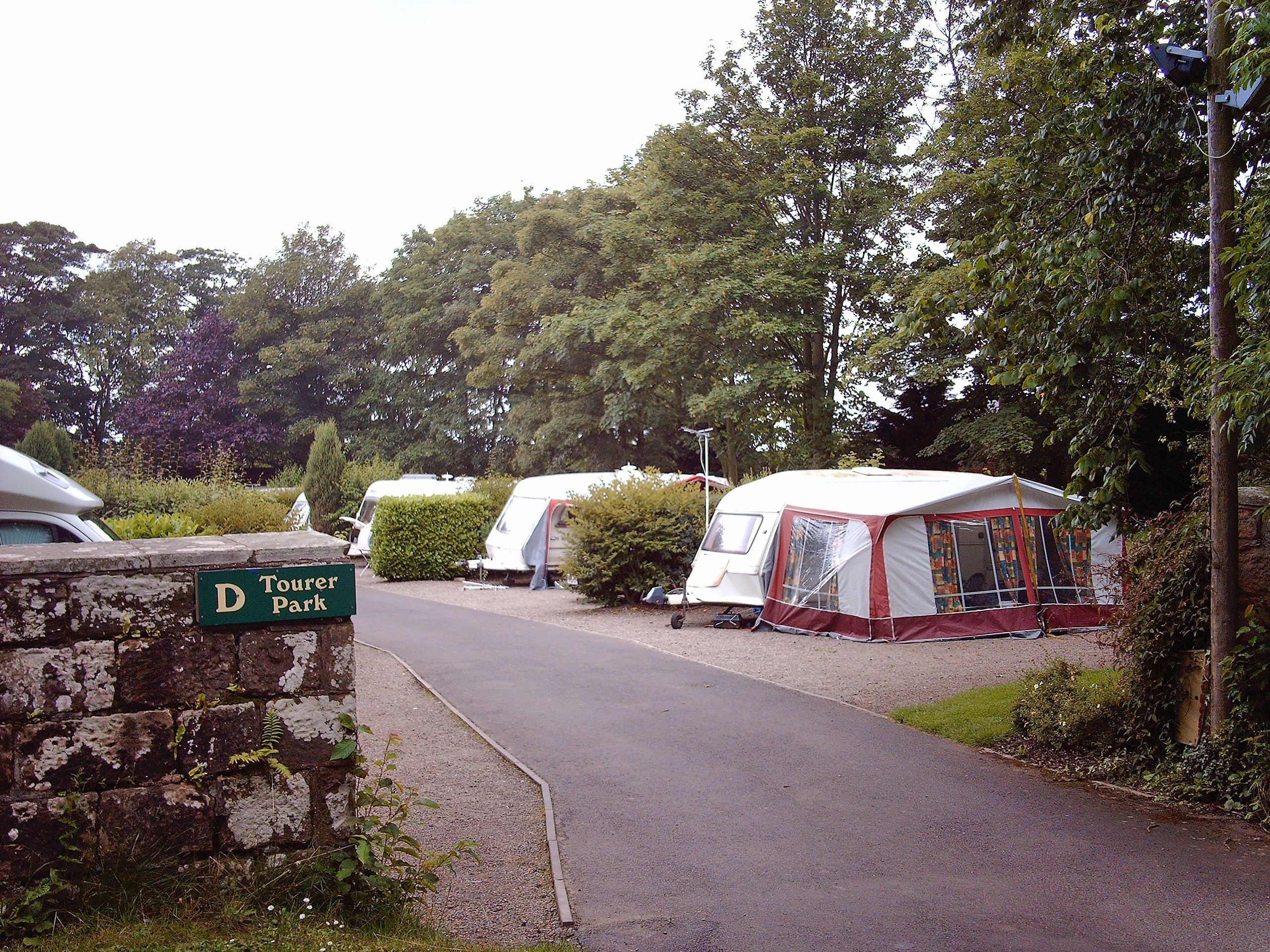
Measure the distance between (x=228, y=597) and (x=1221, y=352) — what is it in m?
6.06

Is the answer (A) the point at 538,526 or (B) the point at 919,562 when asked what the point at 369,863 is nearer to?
(B) the point at 919,562

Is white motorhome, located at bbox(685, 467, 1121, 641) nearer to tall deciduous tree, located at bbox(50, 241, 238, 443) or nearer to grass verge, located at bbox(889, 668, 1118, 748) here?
grass verge, located at bbox(889, 668, 1118, 748)

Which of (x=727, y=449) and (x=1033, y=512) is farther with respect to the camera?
(x=727, y=449)

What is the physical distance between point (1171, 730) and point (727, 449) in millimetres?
23026

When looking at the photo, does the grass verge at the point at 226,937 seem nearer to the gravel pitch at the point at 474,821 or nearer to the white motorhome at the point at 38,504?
the gravel pitch at the point at 474,821

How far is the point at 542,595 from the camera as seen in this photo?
21.4 metres

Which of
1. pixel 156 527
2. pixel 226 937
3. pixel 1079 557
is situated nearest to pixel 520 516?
pixel 1079 557

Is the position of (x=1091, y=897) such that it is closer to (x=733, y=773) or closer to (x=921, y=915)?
(x=921, y=915)

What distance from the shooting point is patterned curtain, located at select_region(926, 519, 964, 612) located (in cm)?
1487

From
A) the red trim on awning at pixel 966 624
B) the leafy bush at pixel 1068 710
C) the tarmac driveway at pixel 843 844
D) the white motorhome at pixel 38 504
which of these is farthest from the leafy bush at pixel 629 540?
the white motorhome at pixel 38 504

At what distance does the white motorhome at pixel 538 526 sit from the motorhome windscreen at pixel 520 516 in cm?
1

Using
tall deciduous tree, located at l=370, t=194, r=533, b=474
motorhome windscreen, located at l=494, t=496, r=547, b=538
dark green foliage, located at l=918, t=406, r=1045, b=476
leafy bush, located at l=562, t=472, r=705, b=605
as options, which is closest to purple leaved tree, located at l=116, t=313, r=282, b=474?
tall deciduous tree, located at l=370, t=194, r=533, b=474

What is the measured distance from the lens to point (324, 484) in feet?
112

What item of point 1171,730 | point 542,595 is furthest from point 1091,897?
point 542,595
